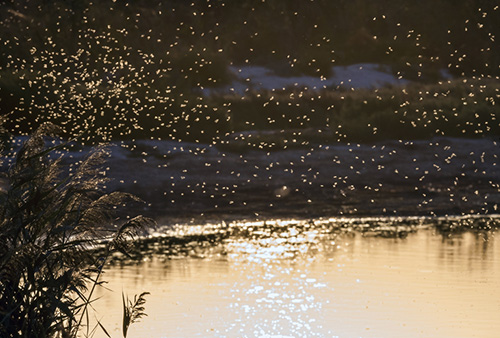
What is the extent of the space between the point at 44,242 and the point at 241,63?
1203 inches

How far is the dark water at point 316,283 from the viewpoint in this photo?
1157cm

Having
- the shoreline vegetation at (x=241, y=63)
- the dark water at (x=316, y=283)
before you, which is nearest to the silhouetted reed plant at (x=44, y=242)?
the dark water at (x=316, y=283)

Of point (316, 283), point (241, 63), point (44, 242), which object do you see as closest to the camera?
point (44, 242)

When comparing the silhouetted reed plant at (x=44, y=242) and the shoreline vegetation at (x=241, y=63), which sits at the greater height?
the shoreline vegetation at (x=241, y=63)

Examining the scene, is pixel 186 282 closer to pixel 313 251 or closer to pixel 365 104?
pixel 313 251

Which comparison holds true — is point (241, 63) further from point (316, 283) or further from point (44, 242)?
point (44, 242)

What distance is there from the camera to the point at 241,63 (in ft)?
126

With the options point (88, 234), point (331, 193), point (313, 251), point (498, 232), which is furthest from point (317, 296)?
point (331, 193)

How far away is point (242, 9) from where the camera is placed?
144 feet

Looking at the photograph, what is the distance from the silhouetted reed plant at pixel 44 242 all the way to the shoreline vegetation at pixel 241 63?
19.1 meters

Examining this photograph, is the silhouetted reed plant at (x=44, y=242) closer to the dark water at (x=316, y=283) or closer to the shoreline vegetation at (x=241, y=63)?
the dark water at (x=316, y=283)

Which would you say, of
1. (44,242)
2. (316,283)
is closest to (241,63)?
(316,283)

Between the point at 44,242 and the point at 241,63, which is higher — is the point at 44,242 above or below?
below

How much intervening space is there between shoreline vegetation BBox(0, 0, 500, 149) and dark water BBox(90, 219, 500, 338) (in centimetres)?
1154
